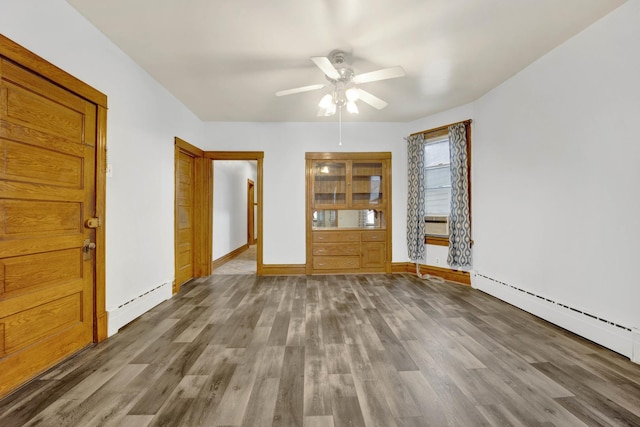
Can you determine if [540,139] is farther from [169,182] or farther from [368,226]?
[169,182]


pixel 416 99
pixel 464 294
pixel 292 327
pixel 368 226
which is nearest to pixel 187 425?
pixel 292 327

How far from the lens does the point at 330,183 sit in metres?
4.64

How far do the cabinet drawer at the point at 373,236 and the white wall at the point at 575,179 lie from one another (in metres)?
1.68

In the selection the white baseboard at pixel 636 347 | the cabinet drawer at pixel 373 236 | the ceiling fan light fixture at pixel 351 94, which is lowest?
the white baseboard at pixel 636 347

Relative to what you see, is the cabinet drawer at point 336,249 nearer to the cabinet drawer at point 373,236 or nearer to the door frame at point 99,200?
the cabinet drawer at point 373,236

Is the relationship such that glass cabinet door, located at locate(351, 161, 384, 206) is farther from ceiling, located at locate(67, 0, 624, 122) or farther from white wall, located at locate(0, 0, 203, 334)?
white wall, located at locate(0, 0, 203, 334)

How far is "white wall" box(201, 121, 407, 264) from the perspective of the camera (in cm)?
449

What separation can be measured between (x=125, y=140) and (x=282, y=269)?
9.51ft

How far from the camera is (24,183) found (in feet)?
5.46

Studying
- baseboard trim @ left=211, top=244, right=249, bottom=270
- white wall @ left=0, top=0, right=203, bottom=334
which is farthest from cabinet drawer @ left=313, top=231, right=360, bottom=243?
white wall @ left=0, top=0, right=203, bottom=334

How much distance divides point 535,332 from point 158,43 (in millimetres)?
4479

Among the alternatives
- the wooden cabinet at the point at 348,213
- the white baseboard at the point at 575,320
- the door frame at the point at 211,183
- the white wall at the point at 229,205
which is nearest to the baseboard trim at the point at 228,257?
the white wall at the point at 229,205

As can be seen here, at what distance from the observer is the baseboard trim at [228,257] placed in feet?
16.1

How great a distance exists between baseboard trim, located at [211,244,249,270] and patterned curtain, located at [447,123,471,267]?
414 centimetres
